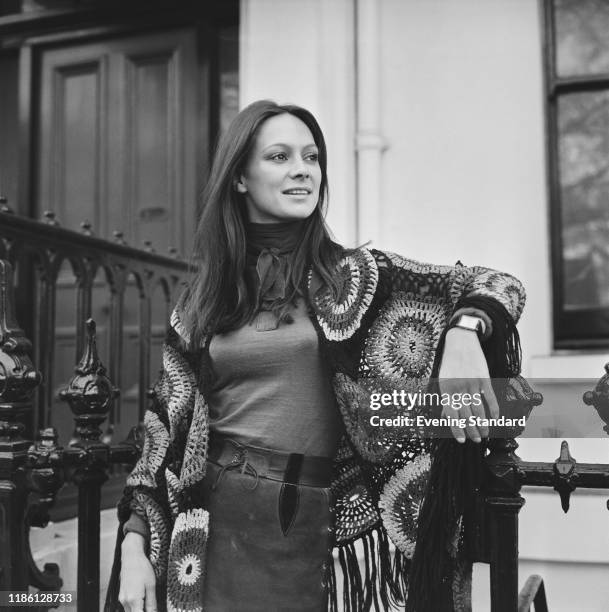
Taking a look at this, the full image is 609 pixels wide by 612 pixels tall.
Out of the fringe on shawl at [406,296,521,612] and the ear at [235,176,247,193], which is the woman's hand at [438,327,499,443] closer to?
the fringe on shawl at [406,296,521,612]

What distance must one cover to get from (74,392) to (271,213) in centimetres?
79

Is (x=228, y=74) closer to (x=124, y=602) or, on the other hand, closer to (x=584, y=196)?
(x=584, y=196)

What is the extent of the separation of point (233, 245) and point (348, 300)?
0.37 metres

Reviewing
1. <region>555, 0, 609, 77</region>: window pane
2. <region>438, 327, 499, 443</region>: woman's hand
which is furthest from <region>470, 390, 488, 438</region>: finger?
<region>555, 0, 609, 77</region>: window pane

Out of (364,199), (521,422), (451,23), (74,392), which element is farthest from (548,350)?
(74,392)

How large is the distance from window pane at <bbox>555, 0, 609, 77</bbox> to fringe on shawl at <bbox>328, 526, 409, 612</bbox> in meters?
2.67

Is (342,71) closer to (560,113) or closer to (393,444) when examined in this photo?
(560,113)

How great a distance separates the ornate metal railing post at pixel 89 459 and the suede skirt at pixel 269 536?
48cm

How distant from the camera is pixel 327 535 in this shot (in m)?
1.89

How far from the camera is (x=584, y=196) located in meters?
3.65

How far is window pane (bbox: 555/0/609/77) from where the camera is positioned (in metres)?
3.65

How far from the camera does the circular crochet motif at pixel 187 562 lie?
187 centimetres

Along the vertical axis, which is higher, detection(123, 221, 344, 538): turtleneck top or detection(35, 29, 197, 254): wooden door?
detection(35, 29, 197, 254): wooden door

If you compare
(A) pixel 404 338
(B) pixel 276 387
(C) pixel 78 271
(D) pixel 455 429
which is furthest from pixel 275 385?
(C) pixel 78 271
